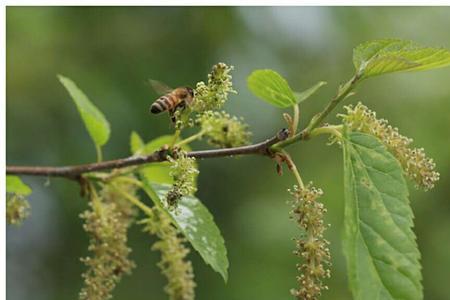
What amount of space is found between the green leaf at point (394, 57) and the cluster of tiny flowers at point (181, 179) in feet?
1.05

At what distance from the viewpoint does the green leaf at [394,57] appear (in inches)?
52.5

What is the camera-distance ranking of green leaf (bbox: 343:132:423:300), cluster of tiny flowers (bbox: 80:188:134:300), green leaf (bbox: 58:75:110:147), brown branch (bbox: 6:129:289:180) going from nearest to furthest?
green leaf (bbox: 343:132:423:300) → brown branch (bbox: 6:129:289:180) → cluster of tiny flowers (bbox: 80:188:134:300) → green leaf (bbox: 58:75:110:147)

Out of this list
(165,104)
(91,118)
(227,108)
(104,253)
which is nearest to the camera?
(165,104)

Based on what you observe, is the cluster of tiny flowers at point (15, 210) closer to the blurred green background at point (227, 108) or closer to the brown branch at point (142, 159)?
the brown branch at point (142, 159)

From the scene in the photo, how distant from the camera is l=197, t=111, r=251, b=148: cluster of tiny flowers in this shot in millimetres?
1719

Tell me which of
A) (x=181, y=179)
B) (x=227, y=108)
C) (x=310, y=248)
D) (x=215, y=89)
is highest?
(x=227, y=108)

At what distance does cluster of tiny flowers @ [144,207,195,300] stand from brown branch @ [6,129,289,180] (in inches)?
5.5

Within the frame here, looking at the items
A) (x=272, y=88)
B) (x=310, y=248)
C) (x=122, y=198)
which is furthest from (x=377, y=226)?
(x=122, y=198)

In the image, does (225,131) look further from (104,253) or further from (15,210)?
(15,210)

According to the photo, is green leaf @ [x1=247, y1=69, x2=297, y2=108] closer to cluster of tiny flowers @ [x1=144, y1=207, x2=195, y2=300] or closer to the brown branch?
the brown branch

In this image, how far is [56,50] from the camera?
12.5 ft

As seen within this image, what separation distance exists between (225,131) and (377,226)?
0.55 meters

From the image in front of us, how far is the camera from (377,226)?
1.26m

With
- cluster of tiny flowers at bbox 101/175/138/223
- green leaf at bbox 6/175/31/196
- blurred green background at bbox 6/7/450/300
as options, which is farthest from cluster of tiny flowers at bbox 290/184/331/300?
blurred green background at bbox 6/7/450/300
